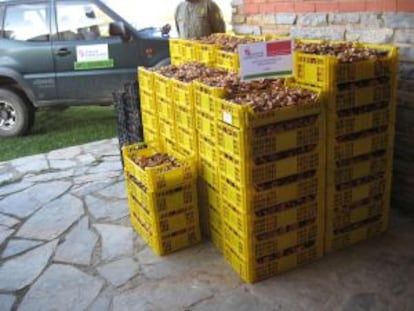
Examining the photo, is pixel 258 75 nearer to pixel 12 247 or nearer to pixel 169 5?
pixel 12 247

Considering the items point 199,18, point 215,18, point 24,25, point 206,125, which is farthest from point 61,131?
point 206,125

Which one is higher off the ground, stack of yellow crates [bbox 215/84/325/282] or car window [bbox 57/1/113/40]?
car window [bbox 57/1/113/40]

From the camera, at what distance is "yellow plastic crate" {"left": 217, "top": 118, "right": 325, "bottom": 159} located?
2969 mm

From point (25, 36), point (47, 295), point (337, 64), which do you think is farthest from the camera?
point (25, 36)

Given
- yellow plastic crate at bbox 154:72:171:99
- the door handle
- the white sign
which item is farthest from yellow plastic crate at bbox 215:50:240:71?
the door handle

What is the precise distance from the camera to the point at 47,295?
335 cm

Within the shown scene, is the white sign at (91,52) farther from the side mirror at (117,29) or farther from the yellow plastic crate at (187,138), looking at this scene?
the yellow plastic crate at (187,138)

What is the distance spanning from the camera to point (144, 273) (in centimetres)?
Answer: 351

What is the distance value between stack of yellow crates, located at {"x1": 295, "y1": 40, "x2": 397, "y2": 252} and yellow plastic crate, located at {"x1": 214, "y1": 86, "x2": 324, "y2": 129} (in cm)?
19

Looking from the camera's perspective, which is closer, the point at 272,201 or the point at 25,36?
the point at 272,201

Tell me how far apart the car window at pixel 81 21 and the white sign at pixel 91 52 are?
143mm

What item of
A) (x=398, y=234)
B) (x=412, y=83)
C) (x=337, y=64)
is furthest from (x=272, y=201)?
(x=412, y=83)

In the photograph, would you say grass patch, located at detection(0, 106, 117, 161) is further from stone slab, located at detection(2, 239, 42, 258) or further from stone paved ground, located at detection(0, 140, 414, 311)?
stone slab, located at detection(2, 239, 42, 258)

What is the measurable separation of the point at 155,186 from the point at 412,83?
218 centimetres
